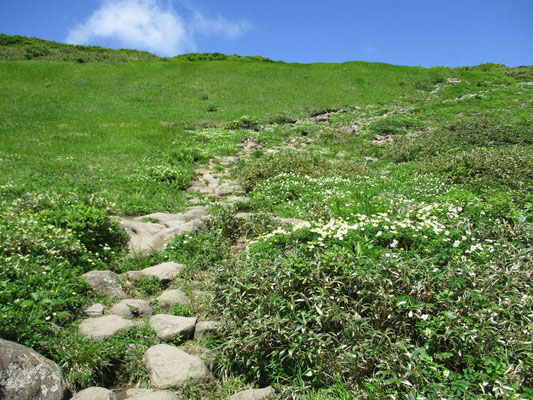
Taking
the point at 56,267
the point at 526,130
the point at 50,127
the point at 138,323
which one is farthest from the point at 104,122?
the point at 526,130

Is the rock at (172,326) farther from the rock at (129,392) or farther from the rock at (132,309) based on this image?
the rock at (129,392)

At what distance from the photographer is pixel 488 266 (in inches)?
210

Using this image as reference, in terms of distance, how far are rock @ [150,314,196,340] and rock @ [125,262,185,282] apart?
1.28 m

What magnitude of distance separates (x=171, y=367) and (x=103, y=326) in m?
1.39

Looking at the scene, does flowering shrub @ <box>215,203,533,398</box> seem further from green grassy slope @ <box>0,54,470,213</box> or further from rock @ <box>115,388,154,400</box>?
green grassy slope @ <box>0,54,470,213</box>

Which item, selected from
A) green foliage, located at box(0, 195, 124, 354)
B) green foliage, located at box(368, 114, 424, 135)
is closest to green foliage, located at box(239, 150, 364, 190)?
green foliage, located at box(0, 195, 124, 354)

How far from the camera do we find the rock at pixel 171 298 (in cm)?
612

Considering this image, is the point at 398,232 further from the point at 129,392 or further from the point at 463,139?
the point at 463,139

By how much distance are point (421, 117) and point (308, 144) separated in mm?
10359

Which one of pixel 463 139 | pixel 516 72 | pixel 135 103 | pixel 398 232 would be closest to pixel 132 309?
pixel 398 232

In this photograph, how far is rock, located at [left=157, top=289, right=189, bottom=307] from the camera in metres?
6.12

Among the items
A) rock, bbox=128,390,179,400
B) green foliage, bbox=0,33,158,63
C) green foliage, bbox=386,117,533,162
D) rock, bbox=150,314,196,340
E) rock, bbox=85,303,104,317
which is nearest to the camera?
rock, bbox=128,390,179,400

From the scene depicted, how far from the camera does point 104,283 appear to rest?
634cm

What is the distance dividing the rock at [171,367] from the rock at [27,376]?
0.98 m
